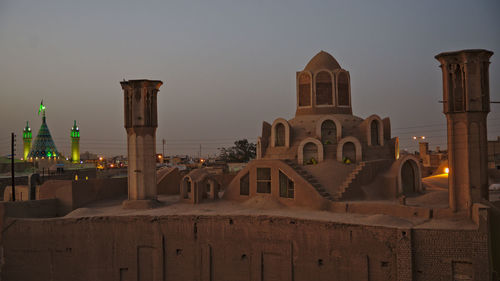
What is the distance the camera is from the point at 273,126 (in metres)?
29.3

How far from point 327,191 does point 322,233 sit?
5.13 meters

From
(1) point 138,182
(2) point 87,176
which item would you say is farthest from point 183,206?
(2) point 87,176

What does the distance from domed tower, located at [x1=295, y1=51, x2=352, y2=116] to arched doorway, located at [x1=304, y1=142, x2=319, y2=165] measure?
9.95ft

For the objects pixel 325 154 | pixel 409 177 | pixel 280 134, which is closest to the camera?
pixel 409 177

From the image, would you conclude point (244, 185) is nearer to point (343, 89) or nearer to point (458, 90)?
point (343, 89)

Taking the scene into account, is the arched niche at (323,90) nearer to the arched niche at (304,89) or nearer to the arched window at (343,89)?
the arched niche at (304,89)

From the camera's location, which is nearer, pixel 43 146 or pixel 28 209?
pixel 28 209

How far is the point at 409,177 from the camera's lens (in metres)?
27.3

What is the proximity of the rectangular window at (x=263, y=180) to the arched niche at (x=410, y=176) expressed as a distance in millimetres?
7776

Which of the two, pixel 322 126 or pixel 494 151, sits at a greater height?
pixel 322 126

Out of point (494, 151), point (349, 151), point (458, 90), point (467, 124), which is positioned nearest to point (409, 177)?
point (349, 151)

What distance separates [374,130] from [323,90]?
4251 millimetres

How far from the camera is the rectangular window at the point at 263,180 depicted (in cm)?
2658

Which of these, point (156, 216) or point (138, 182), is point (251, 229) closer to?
point (156, 216)
